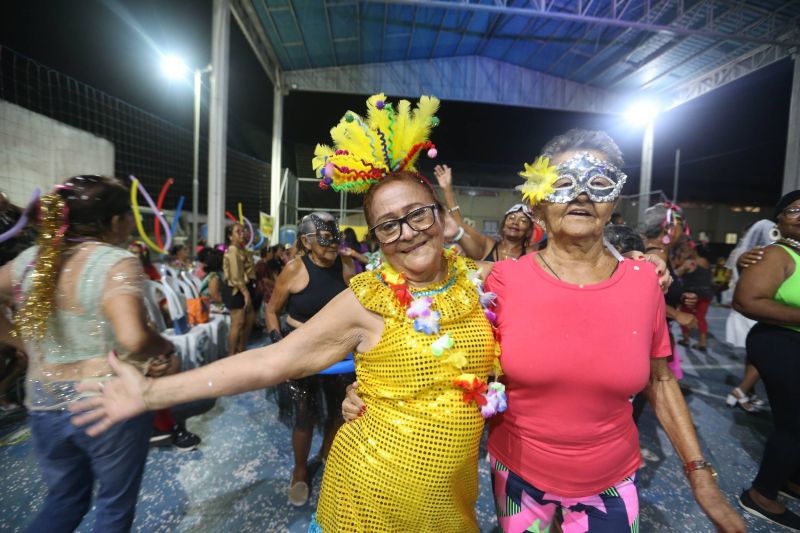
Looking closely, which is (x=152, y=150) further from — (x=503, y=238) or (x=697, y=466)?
(x=697, y=466)

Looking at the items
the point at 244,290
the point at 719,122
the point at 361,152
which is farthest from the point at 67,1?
the point at 719,122

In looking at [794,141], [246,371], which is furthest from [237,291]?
[794,141]

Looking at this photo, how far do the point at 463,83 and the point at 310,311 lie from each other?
49.4 ft

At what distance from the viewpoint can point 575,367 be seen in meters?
1.25

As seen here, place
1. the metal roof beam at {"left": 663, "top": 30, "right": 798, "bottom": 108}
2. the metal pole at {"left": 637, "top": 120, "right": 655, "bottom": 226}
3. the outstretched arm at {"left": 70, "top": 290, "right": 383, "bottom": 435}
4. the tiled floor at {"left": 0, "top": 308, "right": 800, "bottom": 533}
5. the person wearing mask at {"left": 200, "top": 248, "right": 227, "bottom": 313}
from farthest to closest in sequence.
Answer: the metal pole at {"left": 637, "top": 120, "right": 655, "bottom": 226}
the metal roof beam at {"left": 663, "top": 30, "right": 798, "bottom": 108}
the person wearing mask at {"left": 200, "top": 248, "right": 227, "bottom": 313}
the tiled floor at {"left": 0, "top": 308, "right": 800, "bottom": 533}
the outstretched arm at {"left": 70, "top": 290, "right": 383, "bottom": 435}

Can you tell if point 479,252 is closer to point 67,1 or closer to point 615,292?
point 615,292

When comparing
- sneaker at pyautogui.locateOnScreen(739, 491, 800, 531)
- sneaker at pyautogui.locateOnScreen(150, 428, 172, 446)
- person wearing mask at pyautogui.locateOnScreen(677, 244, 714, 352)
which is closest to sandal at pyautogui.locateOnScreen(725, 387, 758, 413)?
sneaker at pyautogui.locateOnScreen(739, 491, 800, 531)

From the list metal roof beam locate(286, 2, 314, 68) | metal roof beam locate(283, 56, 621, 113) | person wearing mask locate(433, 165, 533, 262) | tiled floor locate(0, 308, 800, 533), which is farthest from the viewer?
metal roof beam locate(283, 56, 621, 113)

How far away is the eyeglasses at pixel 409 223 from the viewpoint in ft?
4.24

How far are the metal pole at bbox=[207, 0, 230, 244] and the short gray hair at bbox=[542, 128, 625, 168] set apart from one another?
27.7 feet

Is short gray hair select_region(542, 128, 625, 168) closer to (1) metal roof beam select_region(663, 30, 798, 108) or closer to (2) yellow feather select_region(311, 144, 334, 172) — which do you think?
(2) yellow feather select_region(311, 144, 334, 172)

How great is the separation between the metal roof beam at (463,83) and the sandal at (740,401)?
13756mm

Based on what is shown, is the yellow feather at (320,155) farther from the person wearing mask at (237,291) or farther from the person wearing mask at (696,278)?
the person wearing mask at (696,278)

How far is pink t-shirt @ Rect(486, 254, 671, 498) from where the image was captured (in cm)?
125
